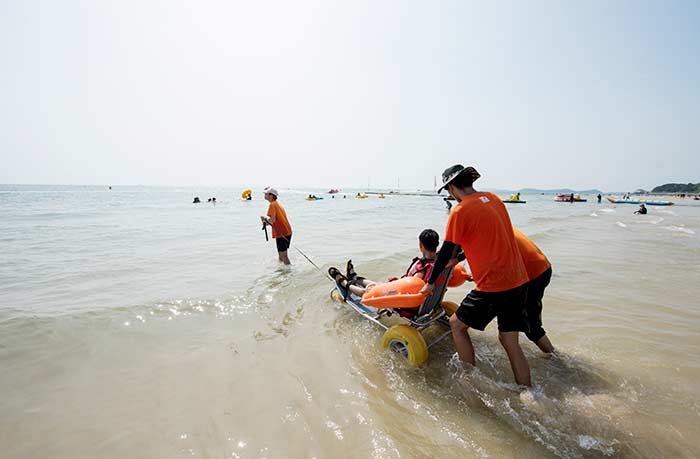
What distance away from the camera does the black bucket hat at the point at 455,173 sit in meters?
3.07

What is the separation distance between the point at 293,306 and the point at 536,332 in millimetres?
4094

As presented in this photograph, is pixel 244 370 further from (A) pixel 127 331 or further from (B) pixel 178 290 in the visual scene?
(B) pixel 178 290

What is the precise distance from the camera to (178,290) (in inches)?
273

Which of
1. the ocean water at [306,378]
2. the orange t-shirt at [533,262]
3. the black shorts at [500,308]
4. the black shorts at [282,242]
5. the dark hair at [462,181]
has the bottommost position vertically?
the ocean water at [306,378]

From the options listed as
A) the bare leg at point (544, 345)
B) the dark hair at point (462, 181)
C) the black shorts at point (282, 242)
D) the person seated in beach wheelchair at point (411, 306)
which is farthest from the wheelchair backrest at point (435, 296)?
Answer: the black shorts at point (282, 242)

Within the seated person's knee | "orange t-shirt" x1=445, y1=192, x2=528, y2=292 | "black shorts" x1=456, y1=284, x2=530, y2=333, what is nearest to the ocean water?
the seated person's knee

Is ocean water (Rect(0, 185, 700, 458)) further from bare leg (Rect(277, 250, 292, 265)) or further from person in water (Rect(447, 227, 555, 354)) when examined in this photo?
bare leg (Rect(277, 250, 292, 265))

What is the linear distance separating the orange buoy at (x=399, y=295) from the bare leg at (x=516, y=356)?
0.91 m

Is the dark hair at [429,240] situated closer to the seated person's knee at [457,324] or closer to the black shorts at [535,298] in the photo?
the seated person's knee at [457,324]

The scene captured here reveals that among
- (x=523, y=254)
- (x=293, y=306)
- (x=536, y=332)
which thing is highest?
(x=523, y=254)

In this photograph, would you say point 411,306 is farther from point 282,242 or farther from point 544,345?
point 282,242

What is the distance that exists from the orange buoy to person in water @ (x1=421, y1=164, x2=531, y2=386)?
640 mm

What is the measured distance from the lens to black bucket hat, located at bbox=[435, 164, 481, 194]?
3.07 meters

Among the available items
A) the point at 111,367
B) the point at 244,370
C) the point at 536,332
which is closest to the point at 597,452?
the point at 536,332
